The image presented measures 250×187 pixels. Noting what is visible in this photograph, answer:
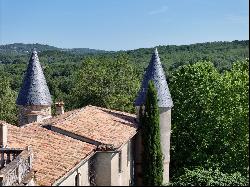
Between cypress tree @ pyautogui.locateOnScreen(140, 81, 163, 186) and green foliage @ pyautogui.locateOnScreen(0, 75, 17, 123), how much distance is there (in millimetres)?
26054

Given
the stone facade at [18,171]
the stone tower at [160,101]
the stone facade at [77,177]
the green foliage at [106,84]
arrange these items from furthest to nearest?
the green foliage at [106,84], the stone tower at [160,101], the stone facade at [77,177], the stone facade at [18,171]

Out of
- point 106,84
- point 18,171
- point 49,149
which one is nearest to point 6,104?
point 106,84

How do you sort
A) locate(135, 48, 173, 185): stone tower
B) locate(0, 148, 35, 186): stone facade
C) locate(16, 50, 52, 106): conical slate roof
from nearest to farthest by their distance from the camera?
1. locate(0, 148, 35, 186): stone facade
2. locate(135, 48, 173, 185): stone tower
3. locate(16, 50, 52, 106): conical slate roof

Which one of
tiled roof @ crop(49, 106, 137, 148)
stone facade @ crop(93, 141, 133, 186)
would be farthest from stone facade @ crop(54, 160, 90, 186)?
tiled roof @ crop(49, 106, 137, 148)

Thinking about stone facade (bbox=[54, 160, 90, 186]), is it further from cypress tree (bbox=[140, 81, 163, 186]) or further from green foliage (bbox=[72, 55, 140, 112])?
green foliage (bbox=[72, 55, 140, 112])

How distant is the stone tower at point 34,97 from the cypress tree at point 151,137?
657cm

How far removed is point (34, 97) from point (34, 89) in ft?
1.74

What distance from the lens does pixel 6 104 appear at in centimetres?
4794

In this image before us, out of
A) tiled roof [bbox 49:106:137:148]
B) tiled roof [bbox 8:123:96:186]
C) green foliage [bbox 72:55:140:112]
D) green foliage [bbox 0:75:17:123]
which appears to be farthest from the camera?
green foliage [bbox 0:75:17:123]

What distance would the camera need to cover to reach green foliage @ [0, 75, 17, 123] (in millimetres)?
46853

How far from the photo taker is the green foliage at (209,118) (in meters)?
27.3

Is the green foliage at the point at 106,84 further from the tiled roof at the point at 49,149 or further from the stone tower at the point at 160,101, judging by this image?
the tiled roof at the point at 49,149

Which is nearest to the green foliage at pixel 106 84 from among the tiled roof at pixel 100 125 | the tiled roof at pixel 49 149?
the tiled roof at pixel 100 125

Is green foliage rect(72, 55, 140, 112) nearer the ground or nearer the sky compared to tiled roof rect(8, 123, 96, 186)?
nearer the sky
